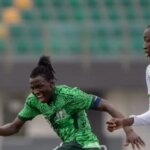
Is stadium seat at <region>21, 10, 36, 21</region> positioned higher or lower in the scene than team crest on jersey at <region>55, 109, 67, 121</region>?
higher

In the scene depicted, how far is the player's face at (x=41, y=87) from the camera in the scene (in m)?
7.46

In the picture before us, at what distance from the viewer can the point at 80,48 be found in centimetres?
1791

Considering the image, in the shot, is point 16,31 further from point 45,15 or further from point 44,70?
point 44,70

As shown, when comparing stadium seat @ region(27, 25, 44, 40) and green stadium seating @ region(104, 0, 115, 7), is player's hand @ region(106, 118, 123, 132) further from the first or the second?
green stadium seating @ region(104, 0, 115, 7)

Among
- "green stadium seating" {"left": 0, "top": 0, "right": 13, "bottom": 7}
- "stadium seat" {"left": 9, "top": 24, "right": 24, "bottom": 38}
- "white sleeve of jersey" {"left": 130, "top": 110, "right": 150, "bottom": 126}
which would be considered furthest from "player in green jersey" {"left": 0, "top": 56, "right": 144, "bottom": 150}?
"green stadium seating" {"left": 0, "top": 0, "right": 13, "bottom": 7}

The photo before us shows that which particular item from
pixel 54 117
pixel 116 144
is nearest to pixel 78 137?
pixel 54 117

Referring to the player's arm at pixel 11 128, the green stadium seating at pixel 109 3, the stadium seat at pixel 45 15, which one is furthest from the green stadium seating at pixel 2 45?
the player's arm at pixel 11 128

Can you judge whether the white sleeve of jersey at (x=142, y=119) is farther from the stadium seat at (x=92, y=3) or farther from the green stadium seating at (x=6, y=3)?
the green stadium seating at (x=6, y=3)

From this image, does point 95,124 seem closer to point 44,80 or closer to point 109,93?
point 109,93

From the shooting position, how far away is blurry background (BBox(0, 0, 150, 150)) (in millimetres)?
17500

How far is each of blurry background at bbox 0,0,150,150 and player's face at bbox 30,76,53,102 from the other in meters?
9.35

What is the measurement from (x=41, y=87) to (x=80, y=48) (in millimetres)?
10462

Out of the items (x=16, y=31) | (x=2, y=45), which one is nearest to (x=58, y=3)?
(x=16, y=31)

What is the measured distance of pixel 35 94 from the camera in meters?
7.54
